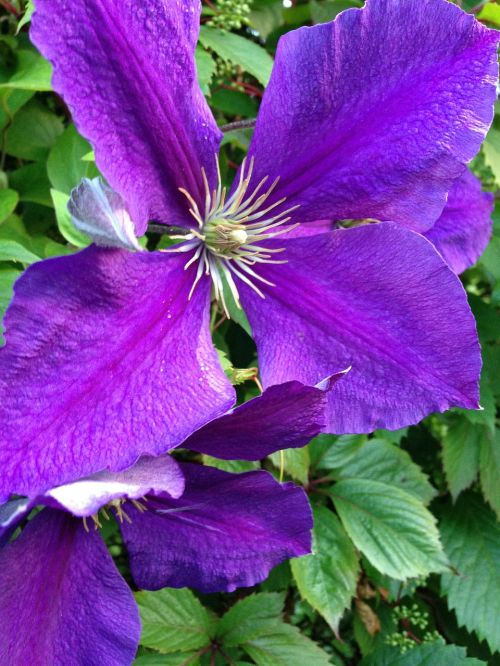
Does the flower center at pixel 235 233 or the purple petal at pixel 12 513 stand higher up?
the flower center at pixel 235 233

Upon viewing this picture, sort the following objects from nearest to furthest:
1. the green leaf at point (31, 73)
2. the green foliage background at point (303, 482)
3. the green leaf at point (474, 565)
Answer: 1. the green leaf at point (31, 73)
2. the green foliage background at point (303, 482)
3. the green leaf at point (474, 565)

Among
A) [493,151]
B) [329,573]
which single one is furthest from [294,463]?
[493,151]

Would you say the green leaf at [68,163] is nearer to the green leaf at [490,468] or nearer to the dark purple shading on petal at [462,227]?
the dark purple shading on petal at [462,227]

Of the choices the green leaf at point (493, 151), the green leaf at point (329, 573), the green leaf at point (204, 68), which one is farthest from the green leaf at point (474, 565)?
the green leaf at point (204, 68)

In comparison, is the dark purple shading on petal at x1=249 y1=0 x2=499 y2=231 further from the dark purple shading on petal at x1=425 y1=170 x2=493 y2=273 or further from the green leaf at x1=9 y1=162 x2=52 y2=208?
the green leaf at x1=9 y1=162 x2=52 y2=208

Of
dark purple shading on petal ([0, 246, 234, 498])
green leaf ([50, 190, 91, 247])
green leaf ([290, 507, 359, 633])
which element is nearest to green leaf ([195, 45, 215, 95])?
green leaf ([50, 190, 91, 247])

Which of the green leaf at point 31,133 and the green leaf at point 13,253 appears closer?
the green leaf at point 13,253
